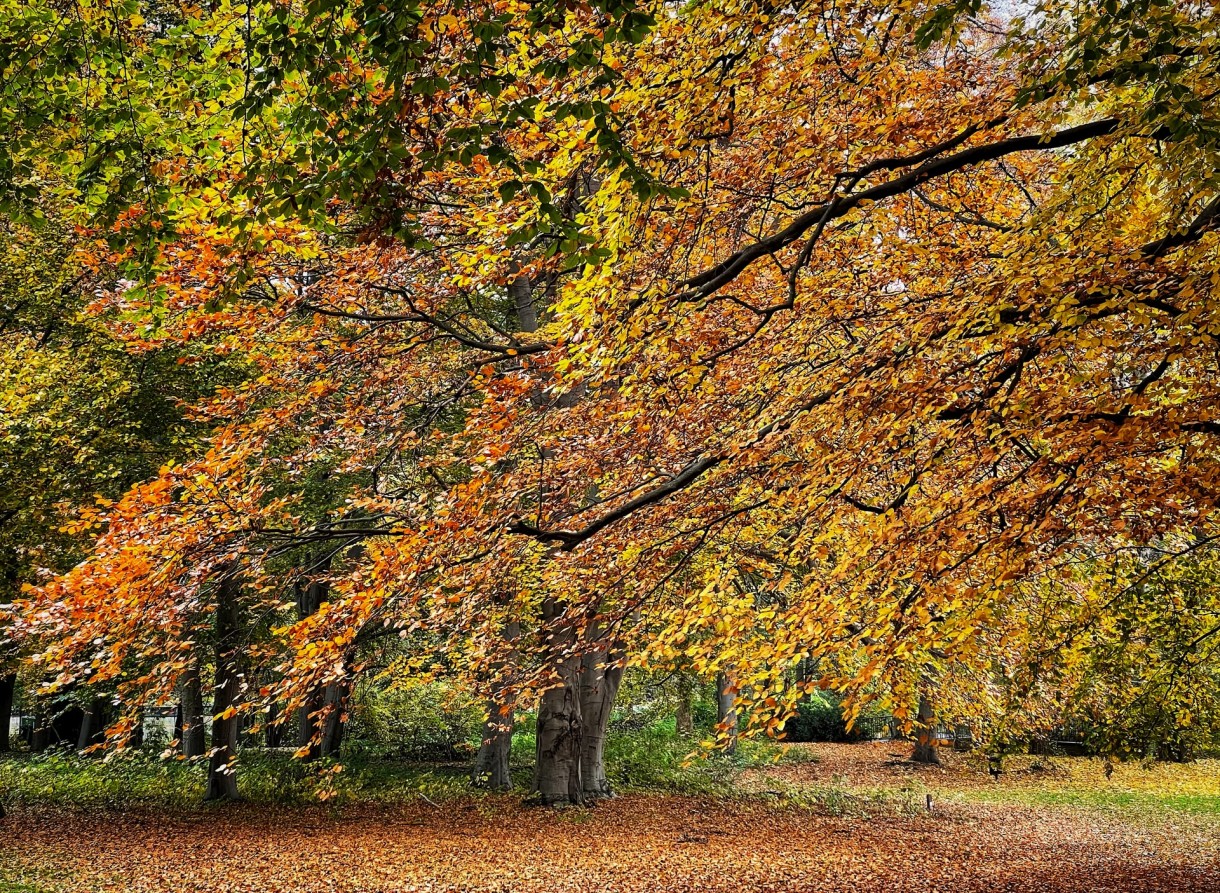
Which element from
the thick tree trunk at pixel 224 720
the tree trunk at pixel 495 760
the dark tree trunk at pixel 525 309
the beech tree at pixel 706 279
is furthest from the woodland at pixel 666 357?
the tree trunk at pixel 495 760

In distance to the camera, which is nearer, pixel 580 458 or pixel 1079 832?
pixel 580 458

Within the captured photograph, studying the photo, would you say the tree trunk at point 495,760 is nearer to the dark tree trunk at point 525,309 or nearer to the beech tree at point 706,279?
the dark tree trunk at point 525,309

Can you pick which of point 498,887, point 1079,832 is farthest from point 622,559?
point 1079,832

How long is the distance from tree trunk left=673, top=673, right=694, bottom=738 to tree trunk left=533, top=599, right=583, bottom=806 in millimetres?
4724

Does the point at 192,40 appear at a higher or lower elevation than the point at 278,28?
higher

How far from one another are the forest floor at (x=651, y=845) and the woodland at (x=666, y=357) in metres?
0.17

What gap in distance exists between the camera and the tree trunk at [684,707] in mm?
20531

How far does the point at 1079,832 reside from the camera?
1538 centimetres

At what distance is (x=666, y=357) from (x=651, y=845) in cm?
923

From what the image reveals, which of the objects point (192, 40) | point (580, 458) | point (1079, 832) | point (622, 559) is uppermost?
point (192, 40)

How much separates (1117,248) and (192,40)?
19.9 ft

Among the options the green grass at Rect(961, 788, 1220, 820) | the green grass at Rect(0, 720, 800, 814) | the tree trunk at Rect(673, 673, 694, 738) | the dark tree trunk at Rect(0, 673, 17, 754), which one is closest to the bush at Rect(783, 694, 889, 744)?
the tree trunk at Rect(673, 673, 694, 738)

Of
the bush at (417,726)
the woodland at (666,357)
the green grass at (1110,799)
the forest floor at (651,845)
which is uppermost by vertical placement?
the woodland at (666,357)

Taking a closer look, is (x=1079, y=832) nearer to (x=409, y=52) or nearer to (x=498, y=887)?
(x=498, y=887)
